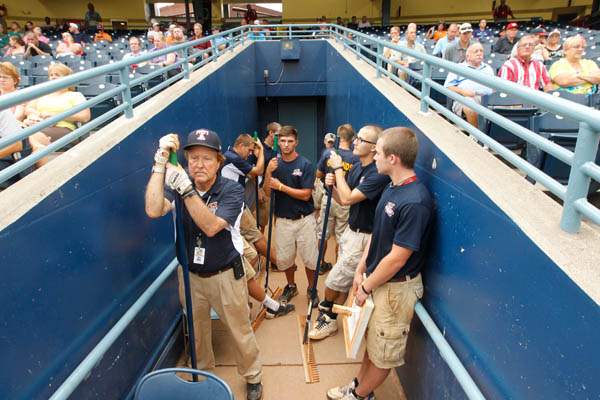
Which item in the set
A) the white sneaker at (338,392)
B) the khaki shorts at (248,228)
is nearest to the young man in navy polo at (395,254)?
the white sneaker at (338,392)

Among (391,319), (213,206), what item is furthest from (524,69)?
(213,206)

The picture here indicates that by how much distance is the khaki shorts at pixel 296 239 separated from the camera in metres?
5.01

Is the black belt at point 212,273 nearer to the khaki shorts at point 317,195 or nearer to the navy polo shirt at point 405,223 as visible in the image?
the navy polo shirt at point 405,223

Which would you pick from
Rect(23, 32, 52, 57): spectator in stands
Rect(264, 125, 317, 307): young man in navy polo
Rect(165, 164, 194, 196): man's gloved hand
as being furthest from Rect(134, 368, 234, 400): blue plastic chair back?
Rect(23, 32, 52, 57): spectator in stands

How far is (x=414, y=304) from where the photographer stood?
10.00 ft

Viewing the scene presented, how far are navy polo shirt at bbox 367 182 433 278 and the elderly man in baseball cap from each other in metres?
1.03

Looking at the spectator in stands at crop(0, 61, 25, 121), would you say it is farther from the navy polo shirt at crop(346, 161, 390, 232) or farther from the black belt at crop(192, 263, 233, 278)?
the navy polo shirt at crop(346, 161, 390, 232)

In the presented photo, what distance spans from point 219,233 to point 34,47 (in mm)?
10108

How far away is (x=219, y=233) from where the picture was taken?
3184 millimetres

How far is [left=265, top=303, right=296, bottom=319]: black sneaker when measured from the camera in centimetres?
480

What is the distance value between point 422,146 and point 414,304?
1.19 meters

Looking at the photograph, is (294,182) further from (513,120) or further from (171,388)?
(171,388)

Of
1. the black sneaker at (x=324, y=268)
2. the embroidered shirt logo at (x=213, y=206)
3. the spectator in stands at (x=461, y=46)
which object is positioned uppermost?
the spectator in stands at (x=461, y=46)

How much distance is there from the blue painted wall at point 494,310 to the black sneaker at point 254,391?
122 centimetres
